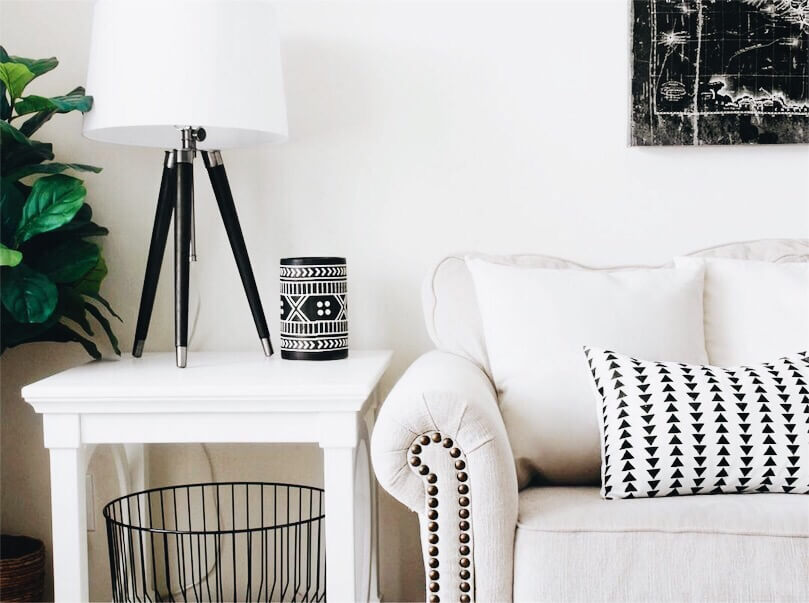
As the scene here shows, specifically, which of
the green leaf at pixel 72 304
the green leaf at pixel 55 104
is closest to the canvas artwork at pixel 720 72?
the green leaf at pixel 55 104

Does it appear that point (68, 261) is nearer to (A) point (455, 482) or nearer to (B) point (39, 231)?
(B) point (39, 231)

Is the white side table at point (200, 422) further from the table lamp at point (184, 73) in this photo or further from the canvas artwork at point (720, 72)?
the canvas artwork at point (720, 72)

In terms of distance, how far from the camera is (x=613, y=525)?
52.2 inches

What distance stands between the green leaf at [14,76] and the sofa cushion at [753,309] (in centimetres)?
148

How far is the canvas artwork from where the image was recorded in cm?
210

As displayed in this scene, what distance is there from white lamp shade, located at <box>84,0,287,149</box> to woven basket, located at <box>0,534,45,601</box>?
3.38 ft

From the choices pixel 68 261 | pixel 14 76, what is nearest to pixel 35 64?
pixel 14 76

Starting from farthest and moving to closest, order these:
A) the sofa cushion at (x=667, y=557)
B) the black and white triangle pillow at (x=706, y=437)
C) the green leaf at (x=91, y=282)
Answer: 1. the green leaf at (x=91, y=282)
2. the black and white triangle pillow at (x=706, y=437)
3. the sofa cushion at (x=667, y=557)

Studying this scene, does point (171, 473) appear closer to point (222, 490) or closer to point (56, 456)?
point (222, 490)

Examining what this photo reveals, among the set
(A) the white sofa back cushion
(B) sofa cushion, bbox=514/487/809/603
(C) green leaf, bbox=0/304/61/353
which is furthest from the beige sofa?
(C) green leaf, bbox=0/304/61/353

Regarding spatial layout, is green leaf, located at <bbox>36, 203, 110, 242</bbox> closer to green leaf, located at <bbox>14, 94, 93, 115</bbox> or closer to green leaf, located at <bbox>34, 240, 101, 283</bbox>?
green leaf, located at <bbox>34, 240, 101, 283</bbox>

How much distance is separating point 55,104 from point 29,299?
411 mm

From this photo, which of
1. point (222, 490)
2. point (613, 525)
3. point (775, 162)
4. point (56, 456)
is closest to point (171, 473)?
point (222, 490)

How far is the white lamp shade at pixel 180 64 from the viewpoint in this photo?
5.60ft
